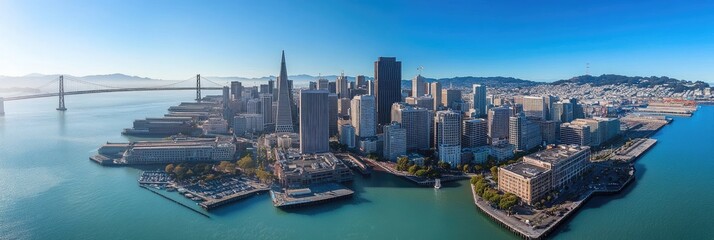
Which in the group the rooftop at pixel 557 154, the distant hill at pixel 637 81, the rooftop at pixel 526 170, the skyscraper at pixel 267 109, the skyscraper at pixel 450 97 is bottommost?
the rooftop at pixel 526 170

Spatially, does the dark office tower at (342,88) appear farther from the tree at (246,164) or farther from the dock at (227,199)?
the dock at (227,199)

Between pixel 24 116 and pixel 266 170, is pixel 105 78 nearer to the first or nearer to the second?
pixel 24 116

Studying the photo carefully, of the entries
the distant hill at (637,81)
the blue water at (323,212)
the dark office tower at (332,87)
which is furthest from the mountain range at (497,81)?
the blue water at (323,212)

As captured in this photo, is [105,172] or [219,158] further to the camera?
[219,158]

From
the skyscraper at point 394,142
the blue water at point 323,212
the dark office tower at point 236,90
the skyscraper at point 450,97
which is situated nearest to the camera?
the blue water at point 323,212

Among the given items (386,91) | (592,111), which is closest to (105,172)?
(386,91)

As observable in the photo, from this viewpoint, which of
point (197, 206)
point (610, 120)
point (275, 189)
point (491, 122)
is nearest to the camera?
point (197, 206)

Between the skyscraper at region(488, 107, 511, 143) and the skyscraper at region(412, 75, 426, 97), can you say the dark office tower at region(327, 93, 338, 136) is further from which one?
the skyscraper at region(412, 75, 426, 97)
